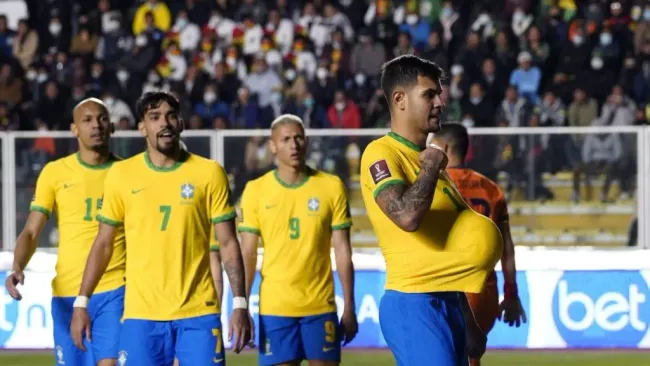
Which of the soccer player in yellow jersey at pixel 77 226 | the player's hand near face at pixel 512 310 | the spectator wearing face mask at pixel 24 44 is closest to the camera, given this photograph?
the player's hand near face at pixel 512 310

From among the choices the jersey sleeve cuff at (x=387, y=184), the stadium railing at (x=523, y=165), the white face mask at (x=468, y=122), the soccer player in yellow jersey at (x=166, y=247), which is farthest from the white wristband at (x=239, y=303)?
the white face mask at (x=468, y=122)

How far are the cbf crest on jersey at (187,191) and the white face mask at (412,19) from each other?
14043 millimetres

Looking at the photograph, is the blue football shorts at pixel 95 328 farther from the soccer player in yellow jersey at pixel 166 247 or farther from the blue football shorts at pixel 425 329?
the blue football shorts at pixel 425 329

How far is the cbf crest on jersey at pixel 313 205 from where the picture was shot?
29.3 feet

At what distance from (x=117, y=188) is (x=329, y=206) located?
1.99 m

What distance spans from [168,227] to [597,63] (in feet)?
43.7

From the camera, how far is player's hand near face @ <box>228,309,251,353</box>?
270 inches

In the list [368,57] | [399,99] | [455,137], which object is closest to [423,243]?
[399,99]

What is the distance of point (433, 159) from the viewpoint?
16.9 feet

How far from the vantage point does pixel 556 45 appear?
20.0 meters

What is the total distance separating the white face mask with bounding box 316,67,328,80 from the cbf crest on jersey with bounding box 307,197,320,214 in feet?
36.5

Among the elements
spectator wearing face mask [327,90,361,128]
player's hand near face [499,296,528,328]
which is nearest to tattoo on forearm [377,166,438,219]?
player's hand near face [499,296,528,328]

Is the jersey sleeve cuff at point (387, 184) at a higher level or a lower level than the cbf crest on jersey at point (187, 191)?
higher

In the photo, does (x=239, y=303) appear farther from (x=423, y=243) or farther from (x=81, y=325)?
(x=423, y=243)
